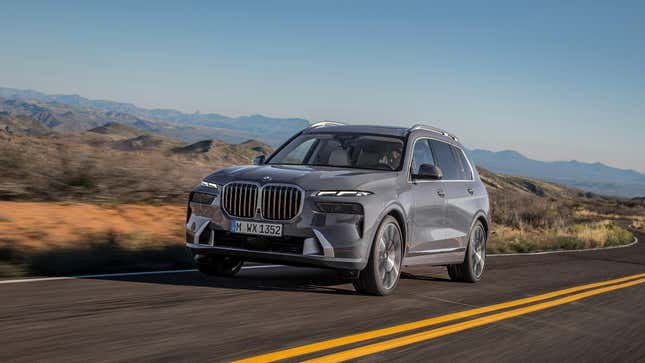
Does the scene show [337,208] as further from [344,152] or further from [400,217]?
[344,152]

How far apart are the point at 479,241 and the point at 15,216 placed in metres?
6.86

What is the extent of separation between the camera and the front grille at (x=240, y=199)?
23.9ft

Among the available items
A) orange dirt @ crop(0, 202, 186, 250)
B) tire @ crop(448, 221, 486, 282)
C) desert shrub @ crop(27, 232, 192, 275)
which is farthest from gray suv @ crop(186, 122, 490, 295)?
orange dirt @ crop(0, 202, 186, 250)

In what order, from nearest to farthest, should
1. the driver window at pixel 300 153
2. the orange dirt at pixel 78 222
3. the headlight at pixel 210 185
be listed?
the headlight at pixel 210 185 → the driver window at pixel 300 153 → the orange dirt at pixel 78 222

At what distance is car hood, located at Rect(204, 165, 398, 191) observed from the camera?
287 inches

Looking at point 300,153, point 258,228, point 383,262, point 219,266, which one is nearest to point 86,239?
point 219,266

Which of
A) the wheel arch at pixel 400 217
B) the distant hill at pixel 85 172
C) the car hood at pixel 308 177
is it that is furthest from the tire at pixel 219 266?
the distant hill at pixel 85 172

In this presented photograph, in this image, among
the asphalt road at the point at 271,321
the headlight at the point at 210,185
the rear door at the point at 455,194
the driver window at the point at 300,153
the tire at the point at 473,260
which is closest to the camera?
the asphalt road at the point at 271,321

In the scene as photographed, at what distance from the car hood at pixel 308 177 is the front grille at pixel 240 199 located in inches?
3.5

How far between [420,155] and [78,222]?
228 inches

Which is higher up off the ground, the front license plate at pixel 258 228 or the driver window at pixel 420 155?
the driver window at pixel 420 155

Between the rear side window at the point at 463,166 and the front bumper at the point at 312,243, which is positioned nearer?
the front bumper at the point at 312,243

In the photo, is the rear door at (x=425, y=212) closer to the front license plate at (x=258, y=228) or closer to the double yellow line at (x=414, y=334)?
the double yellow line at (x=414, y=334)

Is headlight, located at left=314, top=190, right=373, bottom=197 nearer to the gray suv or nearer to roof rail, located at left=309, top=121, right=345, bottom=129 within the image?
the gray suv
